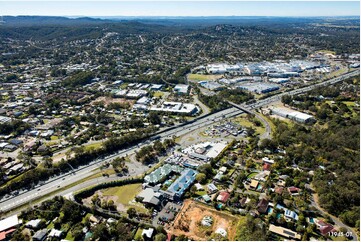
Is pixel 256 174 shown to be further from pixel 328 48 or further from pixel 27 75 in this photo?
pixel 328 48

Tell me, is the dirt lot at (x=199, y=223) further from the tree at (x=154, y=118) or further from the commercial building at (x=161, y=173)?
the tree at (x=154, y=118)

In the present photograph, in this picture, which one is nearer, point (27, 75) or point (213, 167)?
point (213, 167)

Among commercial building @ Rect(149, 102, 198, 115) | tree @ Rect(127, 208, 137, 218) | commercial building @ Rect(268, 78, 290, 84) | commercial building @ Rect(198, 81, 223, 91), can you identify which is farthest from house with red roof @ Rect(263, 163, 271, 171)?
commercial building @ Rect(268, 78, 290, 84)

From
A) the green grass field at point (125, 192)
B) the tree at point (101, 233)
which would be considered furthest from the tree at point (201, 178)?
the tree at point (101, 233)

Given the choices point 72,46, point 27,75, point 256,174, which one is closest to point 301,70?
point 256,174

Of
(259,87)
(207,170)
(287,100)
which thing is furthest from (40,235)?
(259,87)

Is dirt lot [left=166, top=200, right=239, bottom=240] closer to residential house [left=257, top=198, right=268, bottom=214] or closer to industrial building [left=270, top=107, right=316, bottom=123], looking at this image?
residential house [left=257, top=198, right=268, bottom=214]

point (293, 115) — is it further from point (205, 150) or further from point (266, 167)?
point (205, 150)
